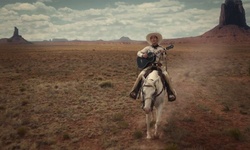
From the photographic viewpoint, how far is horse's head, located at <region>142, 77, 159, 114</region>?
6.92m

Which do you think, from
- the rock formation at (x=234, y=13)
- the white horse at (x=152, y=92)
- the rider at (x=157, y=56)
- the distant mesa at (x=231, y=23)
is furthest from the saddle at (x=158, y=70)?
the rock formation at (x=234, y=13)

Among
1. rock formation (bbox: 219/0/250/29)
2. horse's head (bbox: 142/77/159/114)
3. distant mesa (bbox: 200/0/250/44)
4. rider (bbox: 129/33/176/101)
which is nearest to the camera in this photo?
horse's head (bbox: 142/77/159/114)

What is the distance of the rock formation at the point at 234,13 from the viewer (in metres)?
148

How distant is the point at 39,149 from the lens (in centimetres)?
788

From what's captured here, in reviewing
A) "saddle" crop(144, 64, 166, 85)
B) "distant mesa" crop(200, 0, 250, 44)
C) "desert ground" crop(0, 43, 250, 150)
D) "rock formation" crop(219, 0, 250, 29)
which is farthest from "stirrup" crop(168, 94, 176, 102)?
"rock formation" crop(219, 0, 250, 29)

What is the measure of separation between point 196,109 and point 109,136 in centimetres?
527

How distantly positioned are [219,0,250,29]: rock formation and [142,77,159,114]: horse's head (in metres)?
160

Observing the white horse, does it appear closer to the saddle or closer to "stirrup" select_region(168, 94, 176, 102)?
the saddle

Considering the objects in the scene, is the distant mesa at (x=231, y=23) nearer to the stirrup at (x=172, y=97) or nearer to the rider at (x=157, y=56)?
the rider at (x=157, y=56)

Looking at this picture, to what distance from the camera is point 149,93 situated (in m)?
7.01

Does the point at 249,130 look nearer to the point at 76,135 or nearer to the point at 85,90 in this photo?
the point at 76,135

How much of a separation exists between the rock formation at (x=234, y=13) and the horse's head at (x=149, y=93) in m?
160

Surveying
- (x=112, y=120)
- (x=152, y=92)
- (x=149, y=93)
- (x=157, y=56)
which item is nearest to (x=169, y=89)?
(x=157, y=56)

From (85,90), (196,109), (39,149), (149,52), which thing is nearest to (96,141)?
(39,149)
